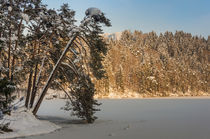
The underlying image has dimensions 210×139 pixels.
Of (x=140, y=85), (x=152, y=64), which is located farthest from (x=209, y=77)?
(x=140, y=85)

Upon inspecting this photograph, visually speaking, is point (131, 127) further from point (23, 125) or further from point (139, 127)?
point (23, 125)

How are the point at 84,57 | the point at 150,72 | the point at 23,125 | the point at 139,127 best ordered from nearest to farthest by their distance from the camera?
the point at 23,125
the point at 139,127
the point at 84,57
the point at 150,72

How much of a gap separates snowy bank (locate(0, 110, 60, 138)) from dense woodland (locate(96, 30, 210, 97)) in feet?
236

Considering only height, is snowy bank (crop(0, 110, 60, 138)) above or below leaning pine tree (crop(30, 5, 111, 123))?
below

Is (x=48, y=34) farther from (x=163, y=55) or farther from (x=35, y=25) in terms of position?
(x=163, y=55)

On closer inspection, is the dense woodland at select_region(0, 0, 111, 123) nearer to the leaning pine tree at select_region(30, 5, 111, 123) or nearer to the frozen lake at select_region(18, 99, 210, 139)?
the leaning pine tree at select_region(30, 5, 111, 123)

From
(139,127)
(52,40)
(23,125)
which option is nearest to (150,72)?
(52,40)

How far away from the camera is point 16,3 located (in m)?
12.7

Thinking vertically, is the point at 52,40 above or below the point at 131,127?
above

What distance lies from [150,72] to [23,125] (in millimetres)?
88621

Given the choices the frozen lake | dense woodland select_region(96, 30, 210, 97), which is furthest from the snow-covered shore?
dense woodland select_region(96, 30, 210, 97)

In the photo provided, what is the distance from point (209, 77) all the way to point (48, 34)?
121m

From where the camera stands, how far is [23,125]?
10391mm

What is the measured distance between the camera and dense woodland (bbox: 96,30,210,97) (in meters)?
92.6
